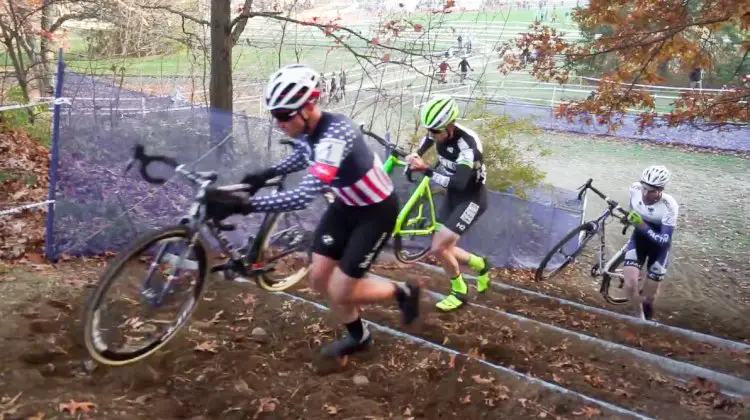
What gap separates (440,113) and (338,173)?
2.35 m

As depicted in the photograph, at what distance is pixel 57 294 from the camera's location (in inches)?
207

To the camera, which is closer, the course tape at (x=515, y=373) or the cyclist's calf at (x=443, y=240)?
the course tape at (x=515, y=373)

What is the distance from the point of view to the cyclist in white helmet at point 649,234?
757 centimetres

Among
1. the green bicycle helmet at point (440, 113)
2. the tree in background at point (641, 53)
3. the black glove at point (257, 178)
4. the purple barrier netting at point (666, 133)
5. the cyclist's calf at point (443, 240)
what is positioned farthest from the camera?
the purple barrier netting at point (666, 133)

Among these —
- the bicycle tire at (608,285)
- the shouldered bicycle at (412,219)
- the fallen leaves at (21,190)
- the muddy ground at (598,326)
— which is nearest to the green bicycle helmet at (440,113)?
the shouldered bicycle at (412,219)

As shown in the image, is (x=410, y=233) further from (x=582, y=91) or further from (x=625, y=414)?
(x=582, y=91)

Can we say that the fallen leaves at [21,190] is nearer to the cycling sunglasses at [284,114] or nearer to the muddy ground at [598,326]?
the cycling sunglasses at [284,114]

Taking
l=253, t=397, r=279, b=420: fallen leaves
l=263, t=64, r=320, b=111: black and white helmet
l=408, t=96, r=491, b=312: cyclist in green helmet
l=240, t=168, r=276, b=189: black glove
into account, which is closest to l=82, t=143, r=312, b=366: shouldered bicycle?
l=240, t=168, r=276, b=189: black glove

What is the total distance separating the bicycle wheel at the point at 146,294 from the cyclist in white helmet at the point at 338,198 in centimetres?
60

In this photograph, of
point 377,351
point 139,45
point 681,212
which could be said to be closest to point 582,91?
point 681,212

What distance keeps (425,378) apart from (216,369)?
60.8 inches

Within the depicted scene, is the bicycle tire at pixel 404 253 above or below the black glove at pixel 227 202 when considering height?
below

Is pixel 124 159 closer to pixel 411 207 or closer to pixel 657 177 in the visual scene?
pixel 411 207

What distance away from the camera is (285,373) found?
14.9 feet
